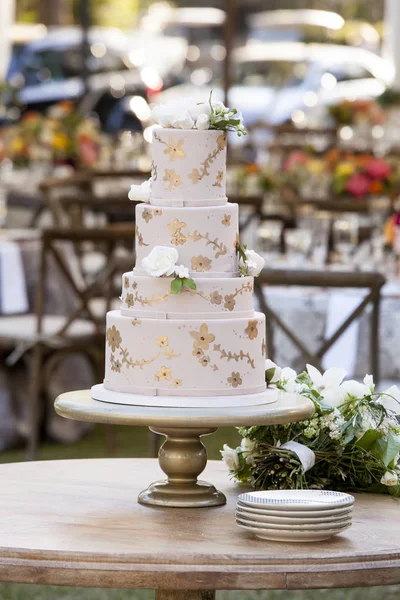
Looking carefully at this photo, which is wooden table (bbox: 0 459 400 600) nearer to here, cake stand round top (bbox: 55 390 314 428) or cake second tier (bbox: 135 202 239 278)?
cake stand round top (bbox: 55 390 314 428)

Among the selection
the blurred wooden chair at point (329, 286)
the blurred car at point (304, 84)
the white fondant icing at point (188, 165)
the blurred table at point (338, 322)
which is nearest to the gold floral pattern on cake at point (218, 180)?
the white fondant icing at point (188, 165)

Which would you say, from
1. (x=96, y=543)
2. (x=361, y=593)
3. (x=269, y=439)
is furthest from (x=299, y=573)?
(x=361, y=593)

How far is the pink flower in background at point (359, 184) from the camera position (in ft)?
21.5

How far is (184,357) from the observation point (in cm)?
239

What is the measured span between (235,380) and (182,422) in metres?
0.19

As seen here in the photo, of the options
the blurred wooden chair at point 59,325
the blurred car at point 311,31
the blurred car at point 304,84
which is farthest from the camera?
the blurred car at point 311,31

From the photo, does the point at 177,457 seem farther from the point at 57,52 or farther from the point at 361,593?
the point at 57,52

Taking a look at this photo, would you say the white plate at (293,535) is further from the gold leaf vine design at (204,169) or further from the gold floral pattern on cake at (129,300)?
the gold leaf vine design at (204,169)

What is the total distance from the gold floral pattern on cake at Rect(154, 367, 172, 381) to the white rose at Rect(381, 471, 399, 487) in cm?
46

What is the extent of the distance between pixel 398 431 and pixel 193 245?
0.52 meters

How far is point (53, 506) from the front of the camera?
244 cm

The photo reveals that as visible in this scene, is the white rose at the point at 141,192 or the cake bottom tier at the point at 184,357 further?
the white rose at the point at 141,192

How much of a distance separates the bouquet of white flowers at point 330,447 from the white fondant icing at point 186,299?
183 millimetres

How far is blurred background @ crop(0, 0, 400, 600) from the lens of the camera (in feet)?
16.1
